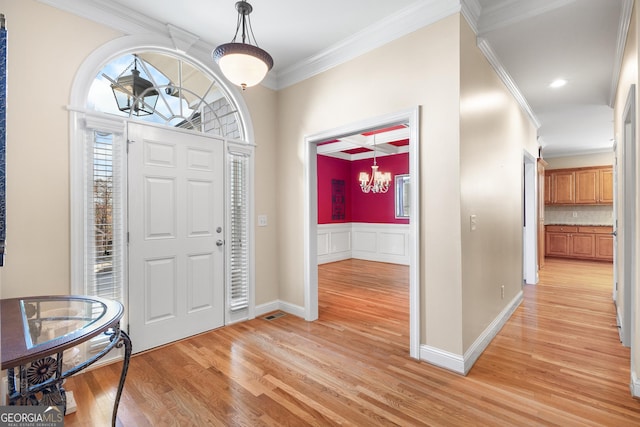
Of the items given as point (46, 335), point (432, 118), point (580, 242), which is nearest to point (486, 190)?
point (432, 118)

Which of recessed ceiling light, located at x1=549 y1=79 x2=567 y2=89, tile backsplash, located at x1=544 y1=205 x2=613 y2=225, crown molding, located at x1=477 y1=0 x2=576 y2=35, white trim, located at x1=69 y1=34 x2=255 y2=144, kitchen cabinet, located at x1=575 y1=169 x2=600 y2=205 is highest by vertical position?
crown molding, located at x1=477 y1=0 x2=576 y2=35

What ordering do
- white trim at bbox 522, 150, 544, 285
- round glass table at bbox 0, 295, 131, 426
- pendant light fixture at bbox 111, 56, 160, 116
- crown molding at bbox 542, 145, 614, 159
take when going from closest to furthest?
round glass table at bbox 0, 295, 131, 426 → pendant light fixture at bbox 111, 56, 160, 116 → white trim at bbox 522, 150, 544, 285 → crown molding at bbox 542, 145, 614, 159

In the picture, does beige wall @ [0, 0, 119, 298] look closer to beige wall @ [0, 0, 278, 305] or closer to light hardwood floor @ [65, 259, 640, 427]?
beige wall @ [0, 0, 278, 305]

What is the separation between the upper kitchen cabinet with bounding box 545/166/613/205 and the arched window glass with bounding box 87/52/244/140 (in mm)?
8307

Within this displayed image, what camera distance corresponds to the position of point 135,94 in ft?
9.26

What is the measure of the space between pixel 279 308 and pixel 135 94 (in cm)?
273

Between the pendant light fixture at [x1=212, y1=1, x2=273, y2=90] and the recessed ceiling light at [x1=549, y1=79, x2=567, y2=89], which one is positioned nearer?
the pendant light fixture at [x1=212, y1=1, x2=273, y2=90]

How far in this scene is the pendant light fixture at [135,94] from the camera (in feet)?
8.95

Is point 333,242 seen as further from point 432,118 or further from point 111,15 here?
point 111,15

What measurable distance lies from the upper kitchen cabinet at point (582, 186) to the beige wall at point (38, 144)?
975 centimetres

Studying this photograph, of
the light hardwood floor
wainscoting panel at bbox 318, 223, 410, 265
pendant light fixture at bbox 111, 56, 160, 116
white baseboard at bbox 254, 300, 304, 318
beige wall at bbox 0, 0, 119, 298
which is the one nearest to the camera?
the light hardwood floor

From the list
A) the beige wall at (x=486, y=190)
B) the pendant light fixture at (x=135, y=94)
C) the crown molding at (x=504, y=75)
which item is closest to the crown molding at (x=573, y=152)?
the crown molding at (x=504, y=75)

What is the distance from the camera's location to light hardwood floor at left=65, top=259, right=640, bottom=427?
6.28 ft

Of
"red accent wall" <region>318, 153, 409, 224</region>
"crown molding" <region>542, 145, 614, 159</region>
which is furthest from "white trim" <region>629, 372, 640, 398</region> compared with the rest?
"crown molding" <region>542, 145, 614, 159</region>
